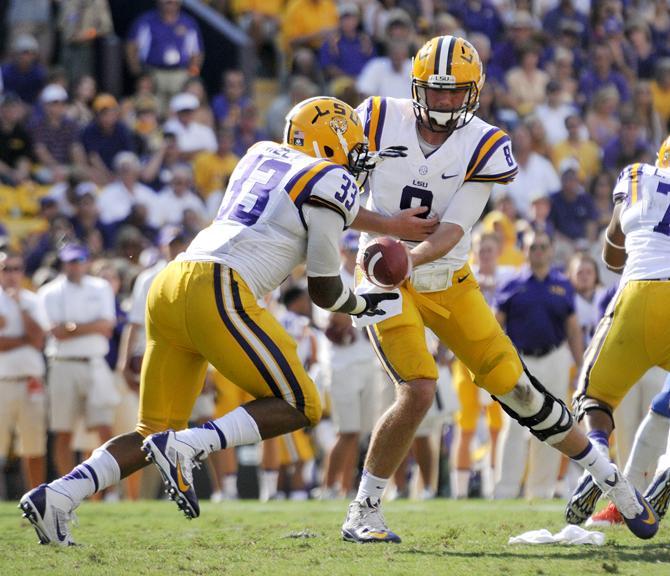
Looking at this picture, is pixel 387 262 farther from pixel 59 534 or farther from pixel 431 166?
pixel 59 534

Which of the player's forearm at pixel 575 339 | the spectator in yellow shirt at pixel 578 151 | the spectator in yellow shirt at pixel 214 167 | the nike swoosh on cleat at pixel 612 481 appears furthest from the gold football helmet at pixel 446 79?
the spectator in yellow shirt at pixel 578 151

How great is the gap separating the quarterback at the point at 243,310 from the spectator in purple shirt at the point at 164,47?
27.5 feet

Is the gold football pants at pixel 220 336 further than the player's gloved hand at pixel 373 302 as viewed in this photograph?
No

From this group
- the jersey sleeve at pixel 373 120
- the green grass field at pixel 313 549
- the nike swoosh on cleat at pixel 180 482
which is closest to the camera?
the green grass field at pixel 313 549

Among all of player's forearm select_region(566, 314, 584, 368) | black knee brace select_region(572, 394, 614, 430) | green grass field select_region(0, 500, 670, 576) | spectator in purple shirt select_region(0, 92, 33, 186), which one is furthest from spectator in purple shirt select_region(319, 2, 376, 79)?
black knee brace select_region(572, 394, 614, 430)

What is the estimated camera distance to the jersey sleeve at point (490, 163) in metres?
5.93

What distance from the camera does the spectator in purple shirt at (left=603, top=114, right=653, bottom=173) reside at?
14.0 m

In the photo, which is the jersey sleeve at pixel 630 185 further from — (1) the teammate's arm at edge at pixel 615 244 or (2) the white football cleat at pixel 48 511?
(2) the white football cleat at pixel 48 511

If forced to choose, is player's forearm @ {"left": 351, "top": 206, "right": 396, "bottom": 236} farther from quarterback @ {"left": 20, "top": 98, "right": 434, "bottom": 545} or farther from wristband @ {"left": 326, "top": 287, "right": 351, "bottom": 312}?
wristband @ {"left": 326, "top": 287, "right": 351, "bottom": 312}

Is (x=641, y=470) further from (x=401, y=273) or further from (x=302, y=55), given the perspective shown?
(x=302, y=55)

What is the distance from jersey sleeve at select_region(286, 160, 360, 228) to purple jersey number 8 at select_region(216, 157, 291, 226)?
10 centimetres

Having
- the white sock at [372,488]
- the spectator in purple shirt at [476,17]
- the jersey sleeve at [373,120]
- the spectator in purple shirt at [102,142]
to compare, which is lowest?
the white sock at [372,488]

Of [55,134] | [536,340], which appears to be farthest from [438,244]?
[55,134]

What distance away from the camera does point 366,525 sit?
5.73 metres
